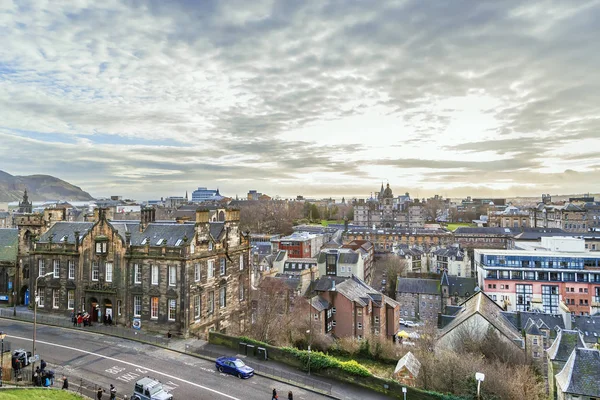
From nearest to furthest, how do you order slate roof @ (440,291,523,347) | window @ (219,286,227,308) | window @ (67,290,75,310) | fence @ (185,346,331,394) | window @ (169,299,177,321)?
fence @ (185,346,331,394)
window @ (169,299,177,321)
window @ (67,290,75,310)
window @ (219,286,227,308)
slate roof @ (440,291,523,347)

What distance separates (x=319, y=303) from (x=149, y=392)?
131 ft

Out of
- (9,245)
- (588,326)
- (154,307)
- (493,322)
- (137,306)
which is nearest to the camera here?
(154,307)

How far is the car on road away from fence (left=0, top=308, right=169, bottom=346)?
413 inches

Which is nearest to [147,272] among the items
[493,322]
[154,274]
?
[154,274]

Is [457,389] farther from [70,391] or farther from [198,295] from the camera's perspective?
[70,391]

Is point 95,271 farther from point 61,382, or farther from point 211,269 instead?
point 61,382

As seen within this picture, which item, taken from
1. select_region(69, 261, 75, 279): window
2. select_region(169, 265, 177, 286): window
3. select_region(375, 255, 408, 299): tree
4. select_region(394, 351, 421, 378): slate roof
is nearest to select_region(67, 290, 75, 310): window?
select_region(69, 261, 75, 279): window

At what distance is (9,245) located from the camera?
51.1 metres

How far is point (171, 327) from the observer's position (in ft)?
122

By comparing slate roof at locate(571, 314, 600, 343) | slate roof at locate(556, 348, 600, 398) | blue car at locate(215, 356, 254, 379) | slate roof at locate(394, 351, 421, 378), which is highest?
blue car at locate(215, 356, 254, 379)

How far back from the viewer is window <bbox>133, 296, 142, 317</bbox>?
3891 cm

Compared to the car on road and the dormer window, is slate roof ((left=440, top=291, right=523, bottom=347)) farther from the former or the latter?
the dormer window

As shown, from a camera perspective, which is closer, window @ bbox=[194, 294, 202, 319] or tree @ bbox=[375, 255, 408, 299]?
window @ bbox=[194, 294, 202, 319]

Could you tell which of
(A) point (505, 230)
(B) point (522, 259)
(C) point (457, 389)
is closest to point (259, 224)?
(A) point (505, 230)
